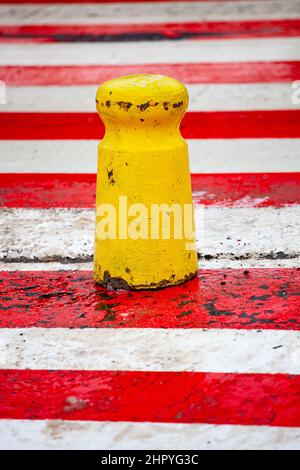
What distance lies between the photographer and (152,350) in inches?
122

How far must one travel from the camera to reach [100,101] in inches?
137

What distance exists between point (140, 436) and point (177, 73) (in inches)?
157

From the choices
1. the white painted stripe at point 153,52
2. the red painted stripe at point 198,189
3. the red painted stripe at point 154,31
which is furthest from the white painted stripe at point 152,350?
the red painted stripe at point 154,31

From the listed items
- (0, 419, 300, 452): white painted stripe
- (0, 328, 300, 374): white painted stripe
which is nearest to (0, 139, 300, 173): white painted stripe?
(0, 328, 300, 374): white painted stripe

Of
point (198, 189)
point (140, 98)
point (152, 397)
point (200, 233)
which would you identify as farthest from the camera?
point (198, 189)

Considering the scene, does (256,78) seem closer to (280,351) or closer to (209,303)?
(209,303)

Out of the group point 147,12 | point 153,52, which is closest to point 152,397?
point 153,52

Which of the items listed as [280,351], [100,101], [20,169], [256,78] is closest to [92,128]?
[20,169]

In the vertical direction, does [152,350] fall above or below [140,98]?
below

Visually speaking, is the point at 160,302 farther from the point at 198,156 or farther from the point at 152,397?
the point at 198,156

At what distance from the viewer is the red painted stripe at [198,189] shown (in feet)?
15.0

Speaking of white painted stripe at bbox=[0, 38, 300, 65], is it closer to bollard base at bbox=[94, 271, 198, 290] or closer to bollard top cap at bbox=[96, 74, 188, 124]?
bollard top cap at bbox=[96, 74, 188, 124]

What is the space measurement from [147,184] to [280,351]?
924mm
